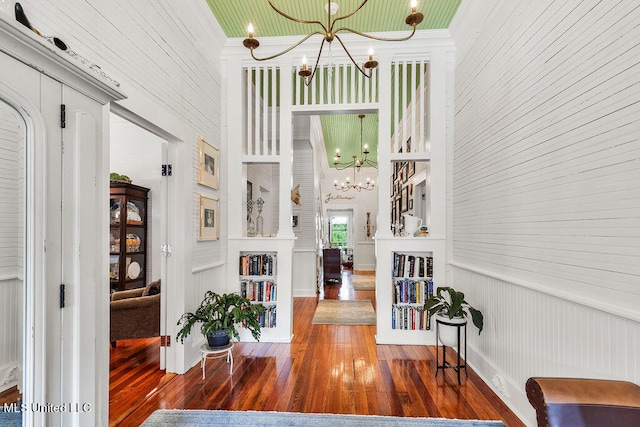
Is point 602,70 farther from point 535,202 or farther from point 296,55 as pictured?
point 296,55

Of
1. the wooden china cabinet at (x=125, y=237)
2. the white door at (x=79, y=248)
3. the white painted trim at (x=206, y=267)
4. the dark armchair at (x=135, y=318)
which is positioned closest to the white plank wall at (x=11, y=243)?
the white door at (x=79, y=248)

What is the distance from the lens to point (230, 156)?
4.05 meters

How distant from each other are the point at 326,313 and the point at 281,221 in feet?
6.49

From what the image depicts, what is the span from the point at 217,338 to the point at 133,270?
2454 mm

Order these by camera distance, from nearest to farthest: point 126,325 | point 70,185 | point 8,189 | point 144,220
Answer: point 8,189
point 70,185
point 126,325
point 144,220

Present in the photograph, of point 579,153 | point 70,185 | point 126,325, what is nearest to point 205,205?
point 126,325

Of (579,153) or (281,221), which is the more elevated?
(579,153)

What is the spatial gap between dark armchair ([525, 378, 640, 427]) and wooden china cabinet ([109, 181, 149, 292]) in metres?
4.79

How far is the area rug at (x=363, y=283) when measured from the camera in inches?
299

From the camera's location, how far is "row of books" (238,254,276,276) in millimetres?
4027

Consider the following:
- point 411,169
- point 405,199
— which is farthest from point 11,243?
point 405,199

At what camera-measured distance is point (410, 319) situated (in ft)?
12.7

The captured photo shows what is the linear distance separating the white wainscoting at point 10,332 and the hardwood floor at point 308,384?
1268 mm

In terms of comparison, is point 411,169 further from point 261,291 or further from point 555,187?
point 555,187
